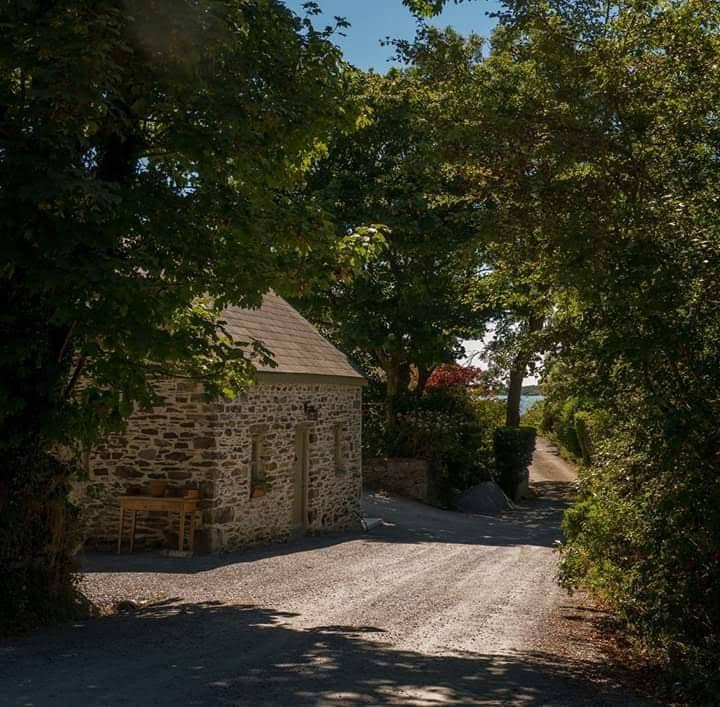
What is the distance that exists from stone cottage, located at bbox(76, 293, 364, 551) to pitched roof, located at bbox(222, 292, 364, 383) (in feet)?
0.14

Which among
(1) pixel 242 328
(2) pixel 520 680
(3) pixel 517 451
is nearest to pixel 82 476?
(2) pixel 520 680

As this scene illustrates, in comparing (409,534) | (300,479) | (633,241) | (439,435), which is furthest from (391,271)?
(633,241)

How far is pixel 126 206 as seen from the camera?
7.77 meters

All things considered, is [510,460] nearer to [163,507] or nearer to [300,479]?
[300,479]

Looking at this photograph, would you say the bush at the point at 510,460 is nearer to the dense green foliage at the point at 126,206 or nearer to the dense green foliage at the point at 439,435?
the dense green foliage at the point at 439,435

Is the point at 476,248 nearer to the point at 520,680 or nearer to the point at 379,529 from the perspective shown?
the point at 520,680

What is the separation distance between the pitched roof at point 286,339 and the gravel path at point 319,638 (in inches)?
155

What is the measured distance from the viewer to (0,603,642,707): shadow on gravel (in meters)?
6.06

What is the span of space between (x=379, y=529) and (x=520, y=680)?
14.0 meters

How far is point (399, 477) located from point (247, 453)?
11.9 metres

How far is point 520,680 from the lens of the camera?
268 inches

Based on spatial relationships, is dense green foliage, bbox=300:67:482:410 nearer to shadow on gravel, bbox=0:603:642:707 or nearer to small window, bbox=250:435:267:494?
small window, bbox=250:435:267:494

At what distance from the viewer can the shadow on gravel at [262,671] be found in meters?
6.06

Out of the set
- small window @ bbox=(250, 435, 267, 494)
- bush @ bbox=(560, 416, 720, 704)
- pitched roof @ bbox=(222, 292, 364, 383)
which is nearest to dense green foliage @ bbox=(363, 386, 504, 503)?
pitched roof @ bbox=(222, 292, 364, 383)
